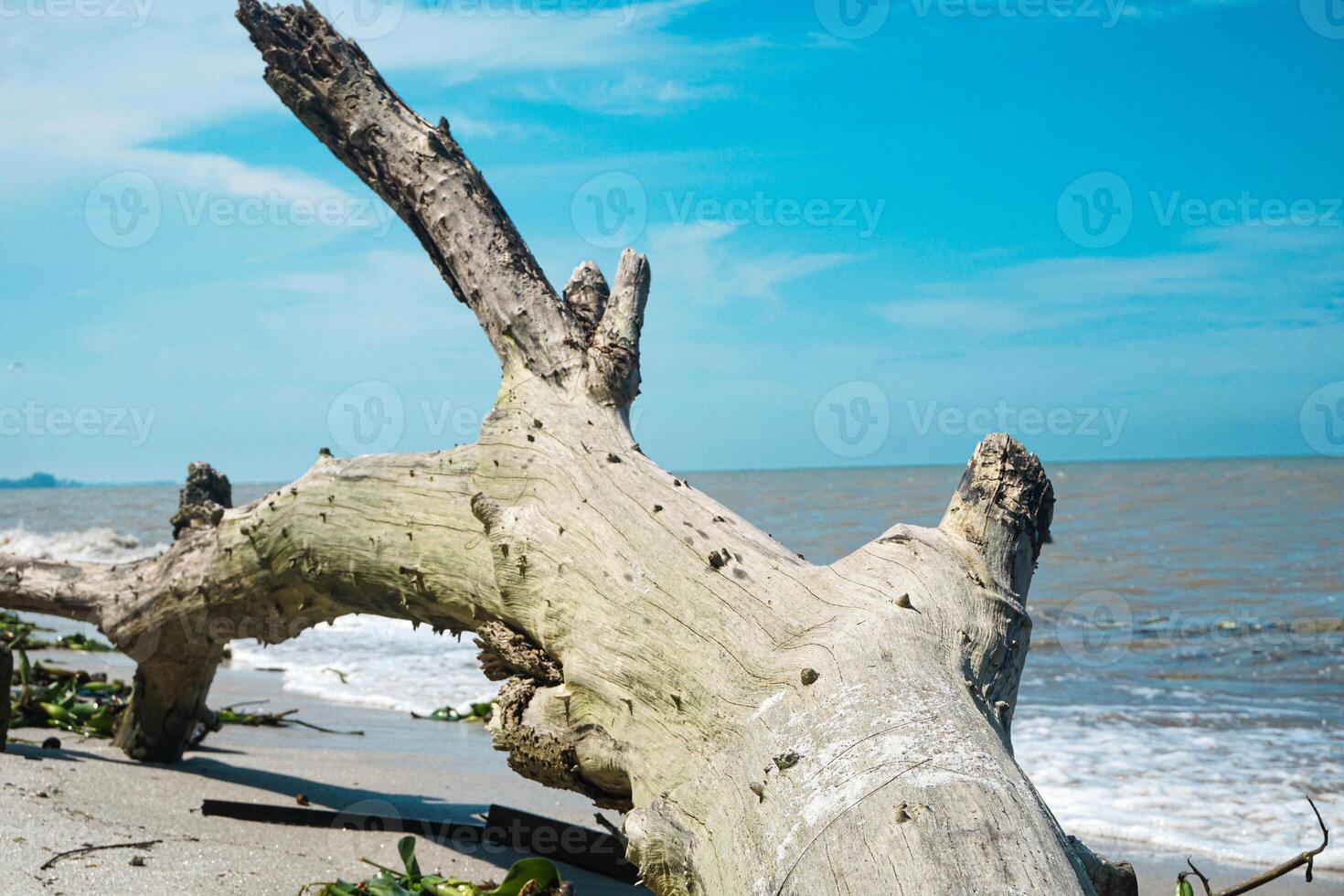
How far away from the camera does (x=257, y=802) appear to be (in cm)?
417

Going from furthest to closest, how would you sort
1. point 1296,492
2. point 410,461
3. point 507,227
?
point 1296,492 → point 507,227 → point 410,461

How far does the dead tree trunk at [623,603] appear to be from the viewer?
5.98 feet

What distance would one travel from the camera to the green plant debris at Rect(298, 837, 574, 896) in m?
2.94

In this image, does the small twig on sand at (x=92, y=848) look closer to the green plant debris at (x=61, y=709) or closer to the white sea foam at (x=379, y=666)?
the green plant debris at (x=61, y=709)

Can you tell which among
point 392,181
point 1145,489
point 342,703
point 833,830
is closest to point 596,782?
point 833,830

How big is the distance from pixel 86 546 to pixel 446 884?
20.4 m

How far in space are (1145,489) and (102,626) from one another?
32301 millimetres

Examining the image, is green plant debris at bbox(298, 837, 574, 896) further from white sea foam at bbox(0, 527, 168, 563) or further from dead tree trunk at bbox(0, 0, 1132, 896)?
white sea foam at bbox(0, 527, 168, 563)

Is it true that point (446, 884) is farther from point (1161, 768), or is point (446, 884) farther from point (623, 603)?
point (1161, 768)

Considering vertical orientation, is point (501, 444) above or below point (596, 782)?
above

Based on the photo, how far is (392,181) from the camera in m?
4.59

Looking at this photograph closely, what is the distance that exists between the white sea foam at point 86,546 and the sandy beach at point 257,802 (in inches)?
603

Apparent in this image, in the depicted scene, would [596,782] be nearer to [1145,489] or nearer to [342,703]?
[342,703]

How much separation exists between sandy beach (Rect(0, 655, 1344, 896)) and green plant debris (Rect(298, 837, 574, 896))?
36 cm
